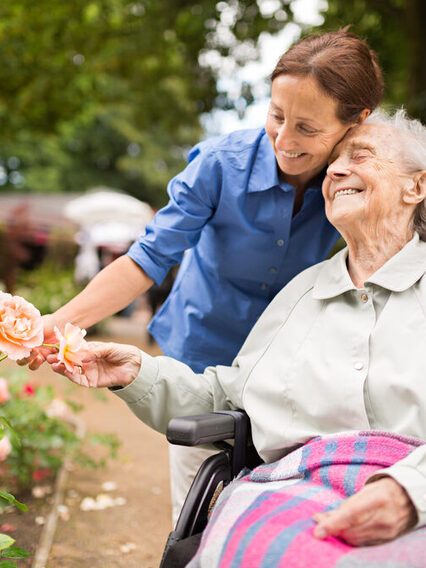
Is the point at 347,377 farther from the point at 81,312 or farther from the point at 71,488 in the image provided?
the point at 71,488

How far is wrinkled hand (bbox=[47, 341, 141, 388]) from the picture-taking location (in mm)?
1933

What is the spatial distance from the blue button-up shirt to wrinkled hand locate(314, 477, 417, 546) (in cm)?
112

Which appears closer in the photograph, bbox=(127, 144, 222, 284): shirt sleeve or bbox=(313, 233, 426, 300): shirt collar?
bbox=(313, 233, 426, 300): shirt collar

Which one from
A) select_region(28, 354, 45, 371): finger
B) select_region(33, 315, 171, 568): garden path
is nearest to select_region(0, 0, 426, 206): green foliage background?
select_region(33, 315, 171, 568): garden path

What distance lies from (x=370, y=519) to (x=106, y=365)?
36.4 inches

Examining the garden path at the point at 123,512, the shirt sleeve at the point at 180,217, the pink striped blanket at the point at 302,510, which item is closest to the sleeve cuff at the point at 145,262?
the shirt sleeve at the point at 180,217

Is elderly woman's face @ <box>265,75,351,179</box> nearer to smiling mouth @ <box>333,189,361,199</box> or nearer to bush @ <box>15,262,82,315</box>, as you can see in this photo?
smiling mouth @ <box>333,189,361,199</box>

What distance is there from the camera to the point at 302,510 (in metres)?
1.60

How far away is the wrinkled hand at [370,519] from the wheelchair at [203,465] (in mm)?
452

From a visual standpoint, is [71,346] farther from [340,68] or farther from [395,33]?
[395,33]

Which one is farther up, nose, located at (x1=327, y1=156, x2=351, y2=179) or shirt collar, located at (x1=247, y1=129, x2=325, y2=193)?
nose, located at (x1=327, y1=156, x2=351, y2=179)

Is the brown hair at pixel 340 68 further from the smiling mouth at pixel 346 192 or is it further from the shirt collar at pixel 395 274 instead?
the shirt collar at pixel 395 274

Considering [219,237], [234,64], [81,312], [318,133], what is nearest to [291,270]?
[219,237]

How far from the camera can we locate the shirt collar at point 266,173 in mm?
2365
